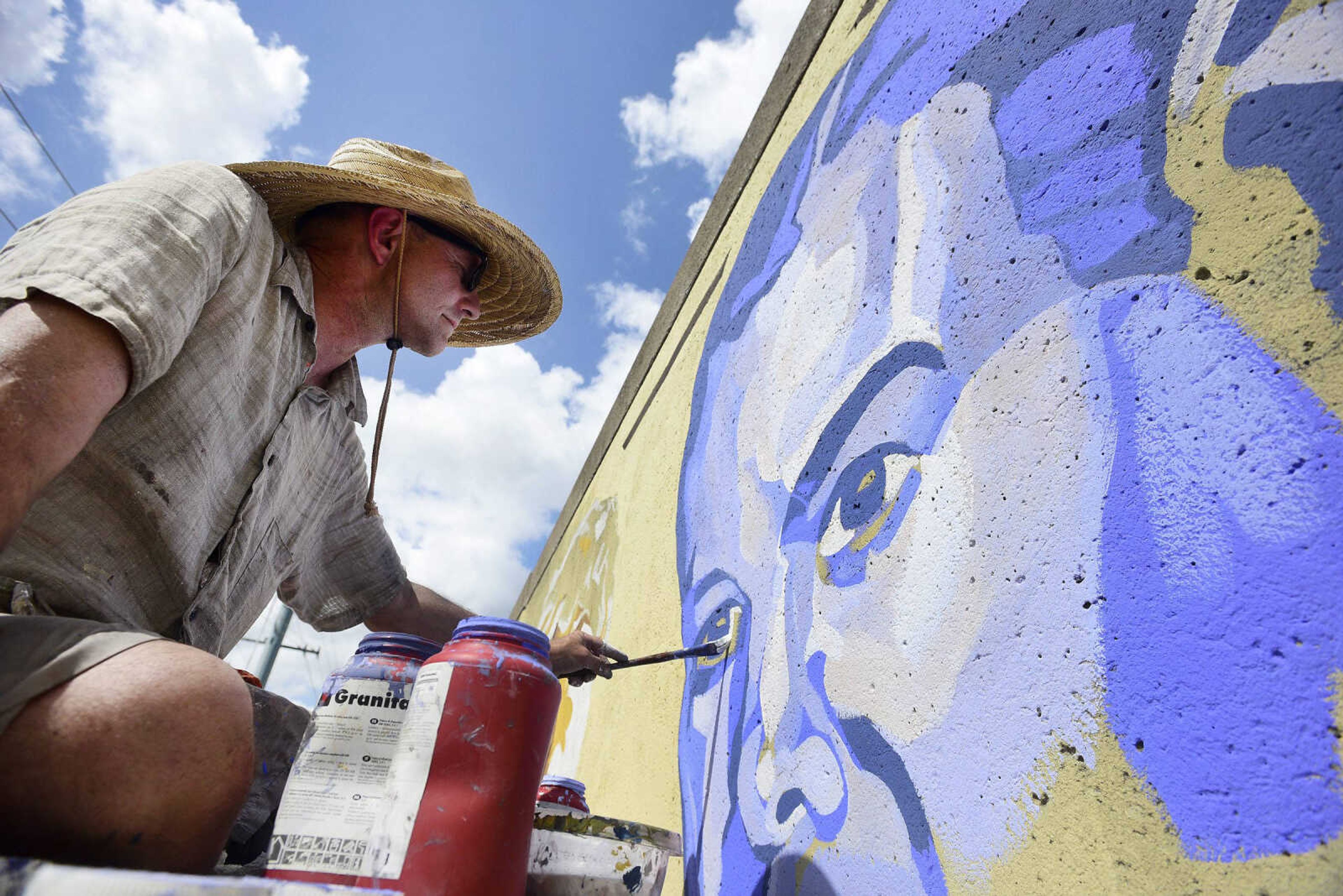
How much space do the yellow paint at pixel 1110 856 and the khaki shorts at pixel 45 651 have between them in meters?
1.03

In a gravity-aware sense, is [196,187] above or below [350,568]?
above

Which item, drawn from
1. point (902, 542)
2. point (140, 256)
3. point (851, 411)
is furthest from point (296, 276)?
point (902, 542)

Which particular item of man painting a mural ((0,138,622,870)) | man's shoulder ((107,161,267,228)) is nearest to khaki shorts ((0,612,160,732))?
man painting a mural ((0,138,622,870))

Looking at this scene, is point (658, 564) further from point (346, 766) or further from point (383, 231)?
point (346, 766)

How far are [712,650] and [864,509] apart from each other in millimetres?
653

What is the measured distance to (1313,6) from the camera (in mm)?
687

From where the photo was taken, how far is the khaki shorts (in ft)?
2.49

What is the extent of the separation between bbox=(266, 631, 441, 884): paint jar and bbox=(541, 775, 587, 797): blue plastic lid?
1.39 ft

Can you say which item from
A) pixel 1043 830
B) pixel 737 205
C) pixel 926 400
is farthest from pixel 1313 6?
pixel 737 205

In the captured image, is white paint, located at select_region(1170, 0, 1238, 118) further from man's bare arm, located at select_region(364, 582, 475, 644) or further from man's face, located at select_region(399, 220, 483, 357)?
man's bare arm, located at select_region(364, 582, 475, 644)

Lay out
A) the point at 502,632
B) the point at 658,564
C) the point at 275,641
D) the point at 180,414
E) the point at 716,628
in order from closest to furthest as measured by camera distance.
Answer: the point at 502,632, the point at 180,414, the point at 716,628, the point at 658,564, the point at 275,641

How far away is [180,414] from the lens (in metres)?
1.17

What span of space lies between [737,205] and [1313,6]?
1.90m

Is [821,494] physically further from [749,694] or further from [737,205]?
[737,205]
